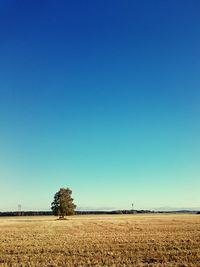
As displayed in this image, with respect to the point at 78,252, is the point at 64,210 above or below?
above

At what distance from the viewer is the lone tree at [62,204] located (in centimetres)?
11338

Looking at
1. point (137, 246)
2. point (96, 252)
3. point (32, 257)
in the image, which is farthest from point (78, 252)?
point (137, 246)

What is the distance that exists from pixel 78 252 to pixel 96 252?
1.10 meters

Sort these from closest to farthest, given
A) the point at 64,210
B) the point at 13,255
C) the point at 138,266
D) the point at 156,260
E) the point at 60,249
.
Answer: the point at 138,266 → the point at 156,260 → the point at 13,255 → the point at 60,249 → the point at 64,210

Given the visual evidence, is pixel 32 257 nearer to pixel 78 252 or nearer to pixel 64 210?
pixel 78 252

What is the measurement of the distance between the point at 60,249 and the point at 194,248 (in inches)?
345

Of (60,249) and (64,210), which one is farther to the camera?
(64,210)

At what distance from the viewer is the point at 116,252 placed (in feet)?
78.7

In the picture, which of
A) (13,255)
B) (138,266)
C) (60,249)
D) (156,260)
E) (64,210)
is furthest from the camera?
(64,210)

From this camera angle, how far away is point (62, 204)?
11344cm

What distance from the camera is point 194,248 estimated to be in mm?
25938

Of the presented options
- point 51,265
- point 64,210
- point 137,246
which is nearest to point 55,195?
point 64,210

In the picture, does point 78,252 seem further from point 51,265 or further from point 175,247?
point 175,247

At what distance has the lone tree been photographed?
11338 cm
